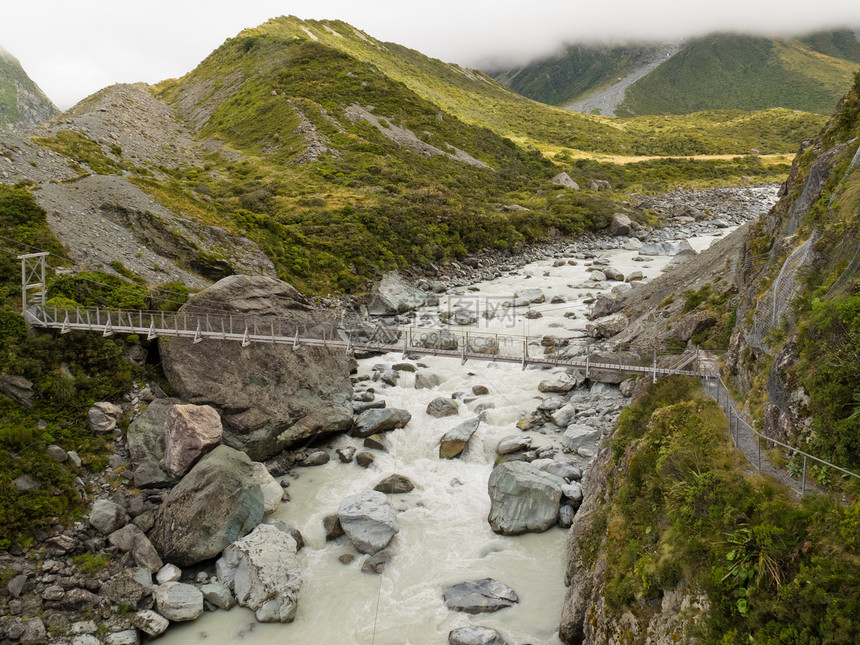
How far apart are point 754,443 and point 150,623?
1460cm

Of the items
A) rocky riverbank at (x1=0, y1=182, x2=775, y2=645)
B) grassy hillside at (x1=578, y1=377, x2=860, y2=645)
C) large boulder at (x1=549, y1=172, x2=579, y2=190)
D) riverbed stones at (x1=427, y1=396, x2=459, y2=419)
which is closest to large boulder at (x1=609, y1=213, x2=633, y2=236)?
large boulder at (x1=549, y1=172, x2=579, y2=190)

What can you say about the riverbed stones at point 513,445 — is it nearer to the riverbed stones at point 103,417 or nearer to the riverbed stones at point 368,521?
the riverbed stones at point 368,521

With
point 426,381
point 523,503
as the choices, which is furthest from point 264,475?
point 426,381

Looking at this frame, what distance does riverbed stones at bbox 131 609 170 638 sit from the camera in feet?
42.9

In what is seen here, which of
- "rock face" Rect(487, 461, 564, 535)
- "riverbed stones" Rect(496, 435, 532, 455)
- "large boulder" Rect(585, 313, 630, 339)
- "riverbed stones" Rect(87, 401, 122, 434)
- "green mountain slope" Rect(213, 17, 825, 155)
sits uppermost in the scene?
"green mountain slope" Rect(213, 17, 825, 155)

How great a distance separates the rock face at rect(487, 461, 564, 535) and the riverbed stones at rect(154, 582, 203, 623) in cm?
838

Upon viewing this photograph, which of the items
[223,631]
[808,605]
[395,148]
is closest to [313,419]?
[223,631]

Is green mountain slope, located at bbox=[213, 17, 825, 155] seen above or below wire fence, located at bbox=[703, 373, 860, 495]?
above

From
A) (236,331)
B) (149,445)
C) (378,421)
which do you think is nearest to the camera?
(149,445)

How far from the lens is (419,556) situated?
15609 mm

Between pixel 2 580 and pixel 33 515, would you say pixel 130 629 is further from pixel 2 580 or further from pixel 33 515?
pixel 33 515

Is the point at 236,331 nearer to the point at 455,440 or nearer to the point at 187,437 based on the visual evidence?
the point at 187,437

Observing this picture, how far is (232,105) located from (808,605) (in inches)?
3725

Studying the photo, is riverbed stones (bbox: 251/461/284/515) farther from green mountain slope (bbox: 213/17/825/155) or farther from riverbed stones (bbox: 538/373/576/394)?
green mountain slope (bbox: 213/17/825/155)
